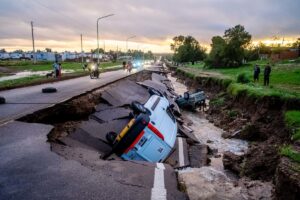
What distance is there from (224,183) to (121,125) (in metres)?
4.13

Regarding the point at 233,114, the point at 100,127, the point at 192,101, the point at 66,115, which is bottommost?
the point at 233,114

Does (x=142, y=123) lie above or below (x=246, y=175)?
above

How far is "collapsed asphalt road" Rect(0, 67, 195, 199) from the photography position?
426 cm

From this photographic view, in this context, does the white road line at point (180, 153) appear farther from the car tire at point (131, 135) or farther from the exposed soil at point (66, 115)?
the exposed soil at point (66, 115)

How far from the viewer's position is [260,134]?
1437cm

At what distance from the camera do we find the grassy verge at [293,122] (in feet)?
33.1

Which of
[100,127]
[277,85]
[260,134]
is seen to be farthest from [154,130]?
[277,85]

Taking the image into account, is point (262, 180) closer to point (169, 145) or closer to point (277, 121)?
point (169, 145)

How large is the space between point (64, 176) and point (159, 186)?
1.63 metres

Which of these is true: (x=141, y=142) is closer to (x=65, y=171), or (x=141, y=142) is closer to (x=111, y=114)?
(x=65, y=171)

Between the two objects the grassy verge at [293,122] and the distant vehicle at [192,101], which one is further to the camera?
the distant vehicle at [192,101]

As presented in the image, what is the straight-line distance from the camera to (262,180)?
344 inches

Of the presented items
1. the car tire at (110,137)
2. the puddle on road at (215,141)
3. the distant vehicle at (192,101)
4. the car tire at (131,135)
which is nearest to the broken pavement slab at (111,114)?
the car tire at (110,137)

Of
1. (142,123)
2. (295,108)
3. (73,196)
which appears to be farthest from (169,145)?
(295,108)
